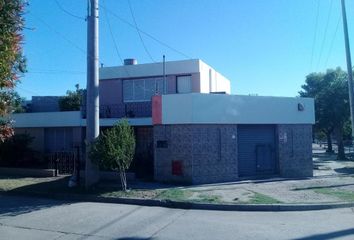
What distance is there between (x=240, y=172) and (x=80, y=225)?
10.3m

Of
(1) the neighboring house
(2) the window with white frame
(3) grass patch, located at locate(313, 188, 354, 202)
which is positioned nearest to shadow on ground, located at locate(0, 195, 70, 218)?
(1) the neighboring house

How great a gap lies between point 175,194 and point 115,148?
2534mm

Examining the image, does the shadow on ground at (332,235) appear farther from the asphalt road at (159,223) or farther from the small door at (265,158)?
the small door at (265,158)

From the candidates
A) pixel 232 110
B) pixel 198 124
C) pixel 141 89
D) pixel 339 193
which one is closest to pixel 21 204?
pixel 198 124

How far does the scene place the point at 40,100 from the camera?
33.4m

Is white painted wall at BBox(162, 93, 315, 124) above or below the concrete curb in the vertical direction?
above

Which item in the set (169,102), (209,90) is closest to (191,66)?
(209,90)

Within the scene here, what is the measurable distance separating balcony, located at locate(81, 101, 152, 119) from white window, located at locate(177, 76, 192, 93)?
6.48 feet

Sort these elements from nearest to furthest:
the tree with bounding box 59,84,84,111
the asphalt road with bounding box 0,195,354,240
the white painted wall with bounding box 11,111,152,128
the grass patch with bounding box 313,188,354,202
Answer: the asphalt road with bounding box 0,195,354,240
the grass patch with bounding box 313,188,354,202
the white painted wall with bounding box 11,111,152,128
the tree with bounding box 59,84,84,111

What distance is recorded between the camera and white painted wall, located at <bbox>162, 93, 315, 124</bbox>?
17797mm

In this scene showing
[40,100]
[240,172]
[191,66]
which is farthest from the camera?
[40,100]

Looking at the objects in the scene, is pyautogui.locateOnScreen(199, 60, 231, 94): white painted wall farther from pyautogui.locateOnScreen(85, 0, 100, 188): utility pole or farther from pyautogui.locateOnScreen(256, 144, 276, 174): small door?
pyautogui.locateOnScreen(85, 0, 100, 188): utility pole

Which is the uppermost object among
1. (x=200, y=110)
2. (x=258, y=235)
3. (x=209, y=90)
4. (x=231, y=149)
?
(x=209, y=90)

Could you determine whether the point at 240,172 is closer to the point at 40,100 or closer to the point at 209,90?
the point at 209,90
